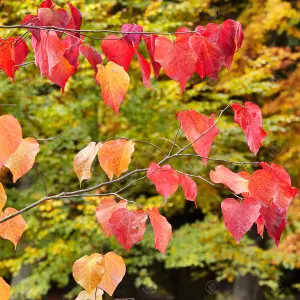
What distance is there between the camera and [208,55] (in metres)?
1.78

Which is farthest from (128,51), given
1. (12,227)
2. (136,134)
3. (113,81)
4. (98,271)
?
(136,134)

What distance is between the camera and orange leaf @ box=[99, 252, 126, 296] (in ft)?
6.40

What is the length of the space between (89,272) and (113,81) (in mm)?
616

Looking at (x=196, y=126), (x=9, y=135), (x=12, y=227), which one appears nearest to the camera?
(x=9, y=135)

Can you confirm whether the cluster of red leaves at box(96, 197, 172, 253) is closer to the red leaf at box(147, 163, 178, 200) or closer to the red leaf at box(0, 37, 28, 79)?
the red leaf at box(147, 163, 178, 200)

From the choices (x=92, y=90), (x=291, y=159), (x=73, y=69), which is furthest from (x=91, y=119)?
(x=73, y=69)

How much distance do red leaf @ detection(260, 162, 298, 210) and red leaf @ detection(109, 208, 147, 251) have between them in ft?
1.38

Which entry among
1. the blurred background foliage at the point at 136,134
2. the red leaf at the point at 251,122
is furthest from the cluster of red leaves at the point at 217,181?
the blurred background foliage at the point at 136,134

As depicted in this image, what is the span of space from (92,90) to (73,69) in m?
6.74

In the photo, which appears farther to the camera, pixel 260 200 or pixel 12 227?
pixel 12 227

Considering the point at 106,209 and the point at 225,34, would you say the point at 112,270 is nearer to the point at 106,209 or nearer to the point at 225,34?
the point at 106,209

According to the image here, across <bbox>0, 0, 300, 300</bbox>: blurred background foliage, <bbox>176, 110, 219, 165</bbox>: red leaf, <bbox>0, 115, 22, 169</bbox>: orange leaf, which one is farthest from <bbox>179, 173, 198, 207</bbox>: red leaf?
<bbox>0, 0, 300, 300</bbox>: blurred background foliage

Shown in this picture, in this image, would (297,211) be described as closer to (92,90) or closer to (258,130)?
(92,90)

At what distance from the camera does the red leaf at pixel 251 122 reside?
73.9 inches
